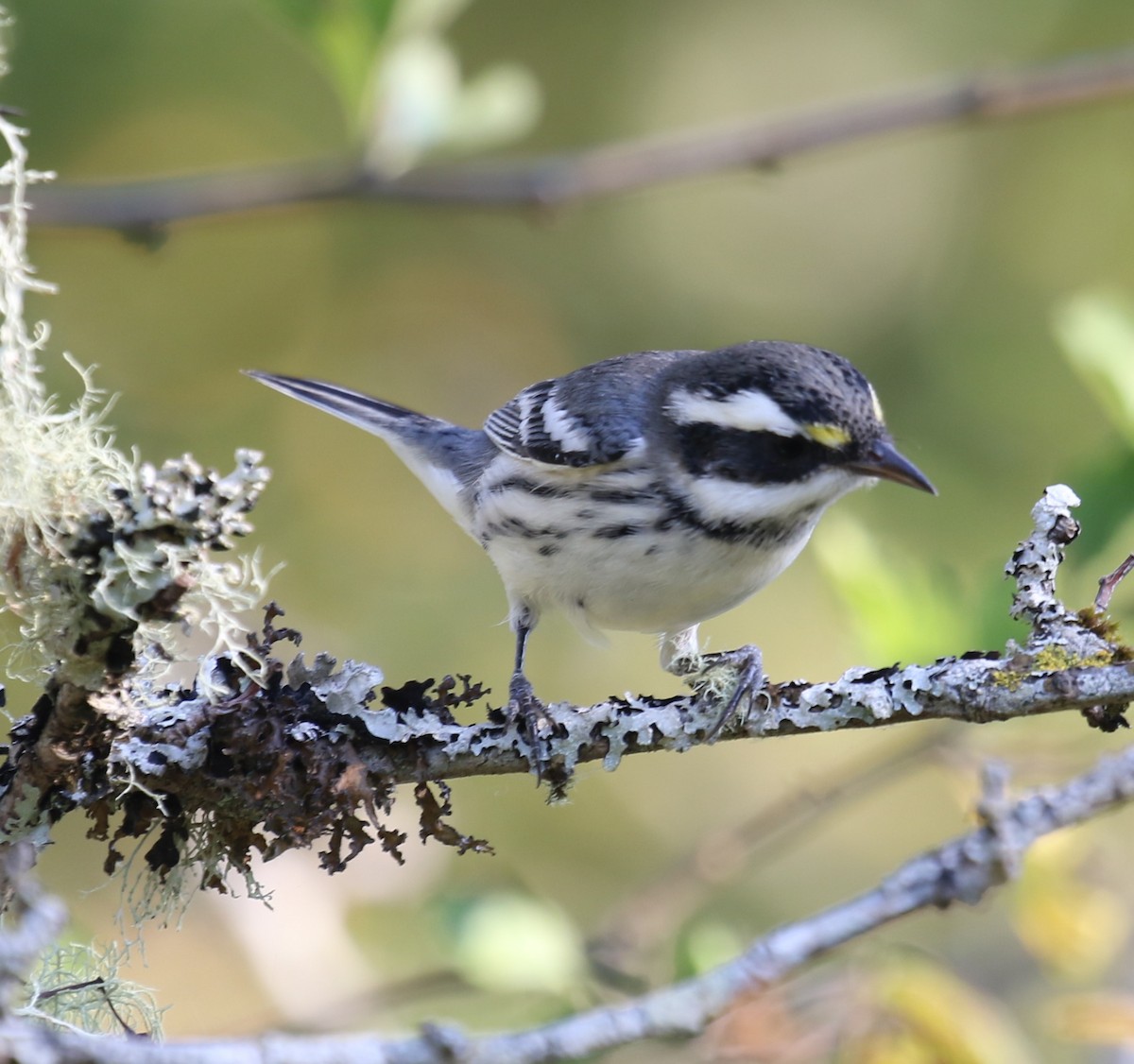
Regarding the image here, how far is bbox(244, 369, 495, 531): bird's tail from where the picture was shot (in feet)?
13.0

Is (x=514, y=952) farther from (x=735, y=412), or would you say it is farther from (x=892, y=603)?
(x=735, y=412)

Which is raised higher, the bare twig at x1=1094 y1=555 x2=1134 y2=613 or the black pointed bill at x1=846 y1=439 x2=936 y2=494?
the black pointed bill at x1=846 y1=439 x2=936 y2=494

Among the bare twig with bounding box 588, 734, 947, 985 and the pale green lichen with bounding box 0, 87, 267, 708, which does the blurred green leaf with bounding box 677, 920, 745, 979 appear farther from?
the pale green lichen with bounding box 0, 87, 267, 708

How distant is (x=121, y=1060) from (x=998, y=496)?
492 centimetres

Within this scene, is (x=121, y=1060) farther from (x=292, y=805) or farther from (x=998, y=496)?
(x=998, y=496)

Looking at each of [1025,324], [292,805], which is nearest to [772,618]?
[1025,324]

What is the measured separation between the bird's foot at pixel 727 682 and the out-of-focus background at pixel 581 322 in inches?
47.4

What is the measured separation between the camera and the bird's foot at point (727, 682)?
2119 millimetres

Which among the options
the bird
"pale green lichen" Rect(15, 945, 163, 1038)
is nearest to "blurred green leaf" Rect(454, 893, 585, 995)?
the bird

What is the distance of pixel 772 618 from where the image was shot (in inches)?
230

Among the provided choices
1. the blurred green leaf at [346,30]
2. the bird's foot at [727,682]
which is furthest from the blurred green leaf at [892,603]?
the blurred green leaf at [346,30]

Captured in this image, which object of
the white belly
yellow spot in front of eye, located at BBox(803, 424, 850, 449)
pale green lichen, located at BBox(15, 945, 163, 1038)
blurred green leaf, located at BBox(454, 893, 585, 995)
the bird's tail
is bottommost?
pale green lichen, located at BBox(15, 945, 163, 1038)

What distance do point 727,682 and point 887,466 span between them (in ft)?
2.60

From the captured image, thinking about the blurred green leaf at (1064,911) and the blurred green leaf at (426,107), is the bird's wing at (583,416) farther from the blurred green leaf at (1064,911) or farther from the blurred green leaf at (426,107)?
the blurred green leaf at (1064,911)
